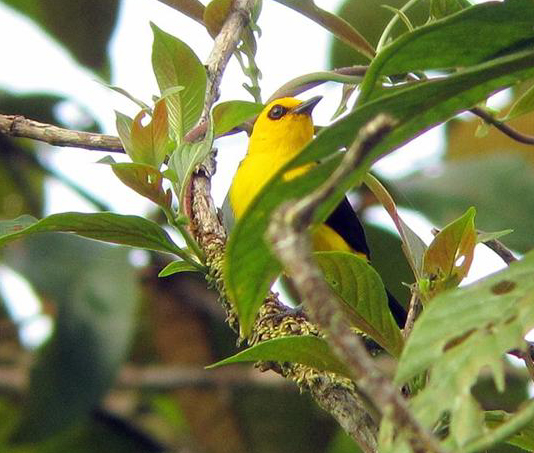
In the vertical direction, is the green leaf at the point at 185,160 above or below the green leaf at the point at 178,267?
above

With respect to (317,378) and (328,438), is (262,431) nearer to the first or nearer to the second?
(328,438)

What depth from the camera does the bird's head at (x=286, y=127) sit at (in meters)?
4.20

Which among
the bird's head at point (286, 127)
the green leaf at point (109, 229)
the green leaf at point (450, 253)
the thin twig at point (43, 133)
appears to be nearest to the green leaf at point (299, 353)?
the green leaf at point (450, 253)

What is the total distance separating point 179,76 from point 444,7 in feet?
1.50

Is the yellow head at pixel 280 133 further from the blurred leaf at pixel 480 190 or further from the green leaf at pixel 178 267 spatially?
the green leaf at pixel 178 267

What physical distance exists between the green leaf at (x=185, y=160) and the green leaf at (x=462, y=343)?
2.02ft

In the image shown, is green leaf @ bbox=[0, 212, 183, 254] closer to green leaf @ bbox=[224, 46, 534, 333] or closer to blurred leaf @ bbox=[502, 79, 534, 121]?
green leaf @ bbox=[224, 46, 534, 333]

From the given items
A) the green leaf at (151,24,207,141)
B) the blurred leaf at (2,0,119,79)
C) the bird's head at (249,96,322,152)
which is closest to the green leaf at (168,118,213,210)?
the green leaf at (151,24,207,141)

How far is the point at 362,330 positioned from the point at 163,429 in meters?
3.42

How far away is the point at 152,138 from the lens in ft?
5.70

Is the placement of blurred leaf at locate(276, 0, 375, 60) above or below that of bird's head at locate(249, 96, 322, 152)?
below

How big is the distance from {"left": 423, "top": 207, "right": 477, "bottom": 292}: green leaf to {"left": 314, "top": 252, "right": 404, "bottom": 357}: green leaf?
0.27 ft

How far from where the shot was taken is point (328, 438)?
461 centimetres

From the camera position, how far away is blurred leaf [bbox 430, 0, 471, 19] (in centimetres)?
183
